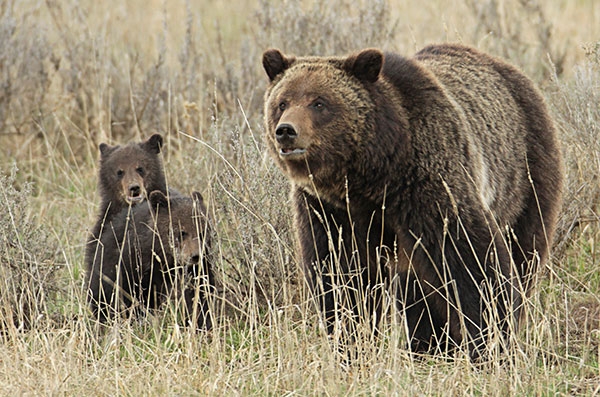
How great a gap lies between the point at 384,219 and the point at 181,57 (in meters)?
5.20

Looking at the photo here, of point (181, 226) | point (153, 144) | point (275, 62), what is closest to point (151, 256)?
point (181, 226)

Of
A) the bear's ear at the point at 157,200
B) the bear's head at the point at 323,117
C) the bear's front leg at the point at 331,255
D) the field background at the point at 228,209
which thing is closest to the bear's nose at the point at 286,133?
the bear's head at the point at 323,117

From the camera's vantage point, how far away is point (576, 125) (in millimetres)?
7324

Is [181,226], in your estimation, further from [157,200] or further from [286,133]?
[286,133]

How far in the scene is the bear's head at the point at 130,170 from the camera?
272 inches

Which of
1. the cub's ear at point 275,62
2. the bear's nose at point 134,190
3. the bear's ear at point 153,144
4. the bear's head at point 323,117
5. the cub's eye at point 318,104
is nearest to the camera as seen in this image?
the bear's head at point 323,117

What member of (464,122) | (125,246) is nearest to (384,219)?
(464,122)

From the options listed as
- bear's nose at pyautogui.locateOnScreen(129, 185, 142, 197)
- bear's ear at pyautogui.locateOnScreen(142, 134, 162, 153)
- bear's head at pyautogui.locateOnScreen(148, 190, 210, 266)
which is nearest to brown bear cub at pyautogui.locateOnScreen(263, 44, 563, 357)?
bear's head at pyautogui.locateOnScreen(148, 190, 210, 266)

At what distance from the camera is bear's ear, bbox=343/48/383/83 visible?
208 inches

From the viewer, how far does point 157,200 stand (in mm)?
6434

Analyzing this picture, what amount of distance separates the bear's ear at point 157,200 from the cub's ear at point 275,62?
4.09ft

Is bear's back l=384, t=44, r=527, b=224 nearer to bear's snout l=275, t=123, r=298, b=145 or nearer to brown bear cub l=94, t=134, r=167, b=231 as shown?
bear's snout l=275, t=123, r=298, b=145

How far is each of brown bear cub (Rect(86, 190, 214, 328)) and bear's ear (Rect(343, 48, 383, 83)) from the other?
4.66 ft

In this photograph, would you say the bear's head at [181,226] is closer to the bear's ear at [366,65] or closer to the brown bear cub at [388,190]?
the brown bear cub at [388,190]
